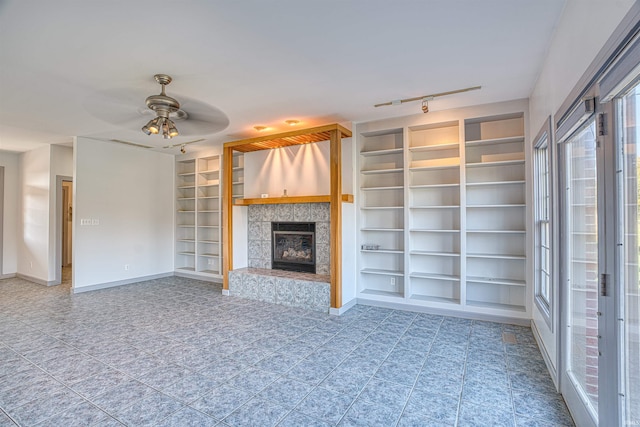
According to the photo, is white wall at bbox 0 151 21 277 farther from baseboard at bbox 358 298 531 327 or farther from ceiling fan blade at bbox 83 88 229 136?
baseboard at bbox 358 298 531 327

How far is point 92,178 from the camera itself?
5.54 meters

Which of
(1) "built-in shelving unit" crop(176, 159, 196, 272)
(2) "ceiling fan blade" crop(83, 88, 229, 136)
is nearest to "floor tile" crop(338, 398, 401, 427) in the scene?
(2) "ceiling fan blade" crop(83, 88, 229, 136)

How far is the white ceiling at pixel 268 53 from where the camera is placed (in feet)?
6.79

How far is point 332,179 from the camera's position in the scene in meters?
4.24

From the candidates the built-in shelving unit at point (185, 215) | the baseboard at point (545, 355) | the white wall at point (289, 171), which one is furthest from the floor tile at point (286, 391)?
the built-in shelving unit at point (185, 215)

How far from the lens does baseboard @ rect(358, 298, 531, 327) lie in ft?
12.3

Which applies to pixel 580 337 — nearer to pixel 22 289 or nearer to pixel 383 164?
pixel 383 164

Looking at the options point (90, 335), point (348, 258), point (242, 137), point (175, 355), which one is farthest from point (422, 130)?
point (90, 335)

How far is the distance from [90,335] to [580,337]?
4.61m

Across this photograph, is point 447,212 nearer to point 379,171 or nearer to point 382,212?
point 382,212

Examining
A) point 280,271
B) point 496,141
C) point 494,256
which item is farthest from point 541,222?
point 280,271

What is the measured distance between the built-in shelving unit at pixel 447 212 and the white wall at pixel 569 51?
0.79 m

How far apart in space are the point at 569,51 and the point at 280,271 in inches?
177

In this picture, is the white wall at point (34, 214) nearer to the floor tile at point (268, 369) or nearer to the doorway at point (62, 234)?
the doorway at point (62, 234)
